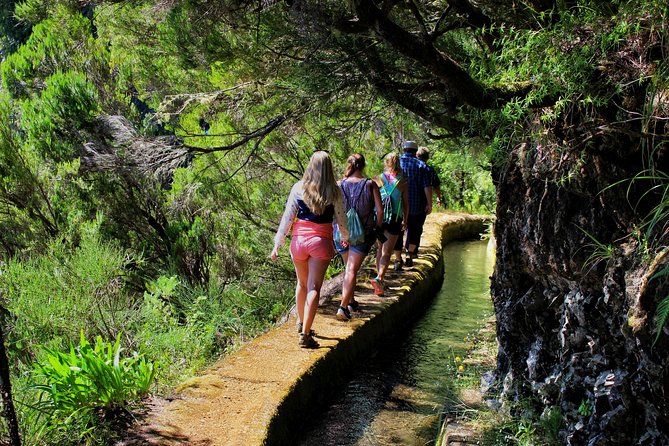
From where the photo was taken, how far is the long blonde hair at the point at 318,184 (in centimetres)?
574

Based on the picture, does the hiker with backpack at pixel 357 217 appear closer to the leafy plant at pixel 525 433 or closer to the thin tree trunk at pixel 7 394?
the leafy plant at pixel 525 433

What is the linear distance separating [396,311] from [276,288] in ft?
8.36

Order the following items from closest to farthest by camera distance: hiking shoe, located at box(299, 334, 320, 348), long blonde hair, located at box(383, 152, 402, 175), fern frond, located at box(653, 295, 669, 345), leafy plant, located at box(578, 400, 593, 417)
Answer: fern frond, located at box(653, 295, 669, 345)
leafy plant, located at box(578, 400, 593, 417)
hiking shoe, located at box(299, 334, 320, 348)
long blonde hair, located at box(383, 152, 402, 175)

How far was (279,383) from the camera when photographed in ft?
16.7

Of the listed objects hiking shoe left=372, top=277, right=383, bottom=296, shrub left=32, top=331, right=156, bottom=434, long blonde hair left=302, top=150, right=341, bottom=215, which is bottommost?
shrub left=32, top=331, right=156, bottom=434

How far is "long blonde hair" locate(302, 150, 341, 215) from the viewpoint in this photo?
5742 mm

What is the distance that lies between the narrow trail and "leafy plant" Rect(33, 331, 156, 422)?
9.9 inches

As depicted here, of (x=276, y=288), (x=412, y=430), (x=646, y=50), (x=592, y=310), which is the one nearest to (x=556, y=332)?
(x=592, y=310)

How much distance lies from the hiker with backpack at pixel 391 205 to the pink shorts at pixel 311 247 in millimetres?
2124

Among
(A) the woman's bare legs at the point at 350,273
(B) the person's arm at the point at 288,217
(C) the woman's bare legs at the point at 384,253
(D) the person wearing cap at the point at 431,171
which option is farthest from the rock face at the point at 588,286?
(D) the person wearing cap at the point at 431,171

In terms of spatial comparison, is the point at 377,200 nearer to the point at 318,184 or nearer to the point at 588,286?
the point at 318,184

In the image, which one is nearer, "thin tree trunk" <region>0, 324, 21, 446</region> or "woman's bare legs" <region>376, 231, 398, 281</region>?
"thin tree trunk" <region>0, 324, 21, 446</region>

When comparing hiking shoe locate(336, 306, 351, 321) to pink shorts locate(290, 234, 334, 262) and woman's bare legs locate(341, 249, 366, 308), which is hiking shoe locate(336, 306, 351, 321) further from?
pink shorts locate(290, 234, 334, 262)

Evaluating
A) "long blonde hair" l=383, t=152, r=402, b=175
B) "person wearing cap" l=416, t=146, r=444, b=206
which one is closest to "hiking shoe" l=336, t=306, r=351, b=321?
"long blonde hair" l=383, t=152, r=402, b=175
